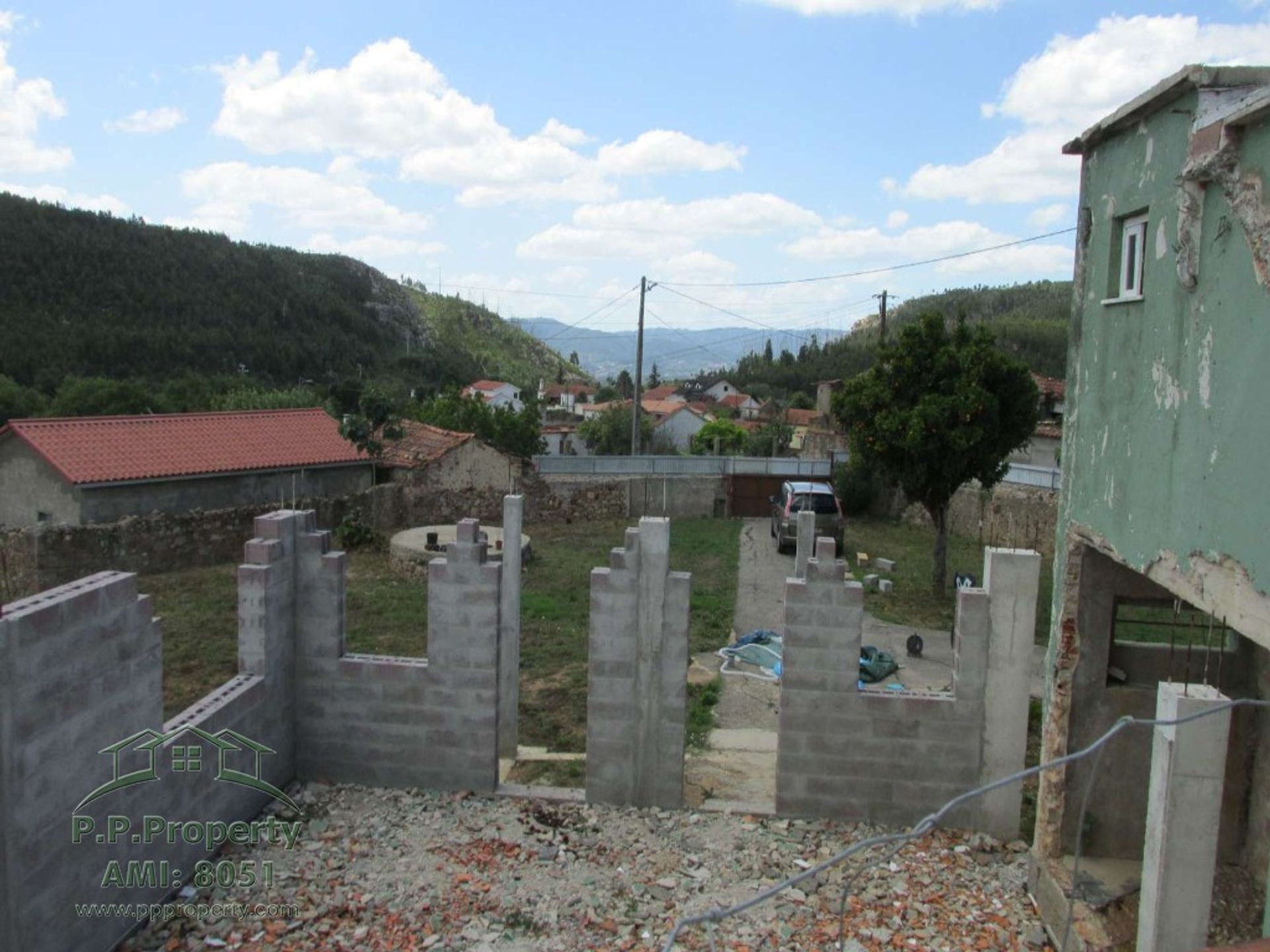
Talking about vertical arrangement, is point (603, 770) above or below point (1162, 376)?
below

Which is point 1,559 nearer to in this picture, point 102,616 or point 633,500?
point 102,616

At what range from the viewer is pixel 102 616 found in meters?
5.59

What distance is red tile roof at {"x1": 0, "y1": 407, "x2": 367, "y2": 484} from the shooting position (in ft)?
60.6

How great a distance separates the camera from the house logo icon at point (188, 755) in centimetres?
568

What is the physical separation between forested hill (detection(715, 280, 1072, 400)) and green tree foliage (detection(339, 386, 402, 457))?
39700 millimetres

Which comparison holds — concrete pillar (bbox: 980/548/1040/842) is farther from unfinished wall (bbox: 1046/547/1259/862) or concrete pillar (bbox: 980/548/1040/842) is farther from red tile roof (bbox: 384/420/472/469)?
red tile roof (bbox: 384/420/472/469)

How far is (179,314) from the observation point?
2279 inches

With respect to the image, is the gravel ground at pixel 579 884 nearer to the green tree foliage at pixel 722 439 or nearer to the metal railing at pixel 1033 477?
the metal railing at pixel 1033 477

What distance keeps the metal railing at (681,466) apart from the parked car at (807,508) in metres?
5.66

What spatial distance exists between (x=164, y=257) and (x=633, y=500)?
5120cm

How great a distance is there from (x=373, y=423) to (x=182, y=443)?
5.32m

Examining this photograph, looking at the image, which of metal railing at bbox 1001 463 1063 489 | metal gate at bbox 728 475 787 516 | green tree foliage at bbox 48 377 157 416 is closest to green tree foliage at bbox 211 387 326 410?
green tree foliage at bbox 48 377 157 416

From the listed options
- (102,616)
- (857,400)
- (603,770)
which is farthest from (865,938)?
(857,400)

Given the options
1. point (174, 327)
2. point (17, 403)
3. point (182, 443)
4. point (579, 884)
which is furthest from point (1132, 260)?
point (174, 327)
